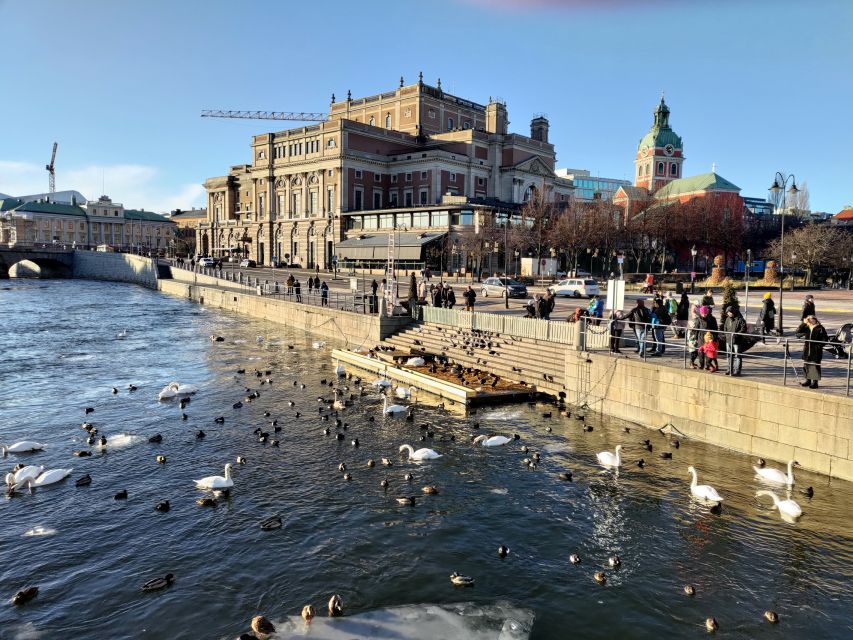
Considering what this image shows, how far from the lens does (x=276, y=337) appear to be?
36906 mm

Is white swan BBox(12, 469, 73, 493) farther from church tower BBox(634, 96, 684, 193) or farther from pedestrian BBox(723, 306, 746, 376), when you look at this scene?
church tower BBox(634, 96, 684, 193)

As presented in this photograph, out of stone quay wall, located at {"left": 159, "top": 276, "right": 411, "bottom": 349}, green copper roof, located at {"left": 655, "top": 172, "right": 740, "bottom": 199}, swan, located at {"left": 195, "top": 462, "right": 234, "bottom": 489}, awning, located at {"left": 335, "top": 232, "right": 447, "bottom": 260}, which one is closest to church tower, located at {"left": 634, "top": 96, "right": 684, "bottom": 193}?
green copper roof, located at {"left": 655, "top": 172, "right": 740, "bottom": 199}

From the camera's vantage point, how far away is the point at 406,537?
36.6ft

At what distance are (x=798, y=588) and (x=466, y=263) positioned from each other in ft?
195

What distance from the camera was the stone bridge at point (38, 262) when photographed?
91.0 meters

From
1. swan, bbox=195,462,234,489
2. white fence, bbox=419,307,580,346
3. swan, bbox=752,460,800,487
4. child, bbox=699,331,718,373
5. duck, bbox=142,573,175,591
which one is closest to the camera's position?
duck, bbox=142,573,175,591

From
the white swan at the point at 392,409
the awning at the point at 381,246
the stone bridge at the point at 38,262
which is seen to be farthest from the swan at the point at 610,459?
the stone bridge at the point at 38,262

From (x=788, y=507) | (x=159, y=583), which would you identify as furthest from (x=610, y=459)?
(x=159, y=583)

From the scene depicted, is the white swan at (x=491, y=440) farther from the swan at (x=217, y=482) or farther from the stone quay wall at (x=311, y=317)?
the stone quay wall at (x=311, y=317)

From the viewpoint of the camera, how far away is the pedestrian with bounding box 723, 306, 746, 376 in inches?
624

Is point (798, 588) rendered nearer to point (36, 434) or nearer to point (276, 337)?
point (36, 434)

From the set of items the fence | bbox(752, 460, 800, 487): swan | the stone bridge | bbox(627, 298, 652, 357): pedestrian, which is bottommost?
bbox(752, 460, 800, 487): swan

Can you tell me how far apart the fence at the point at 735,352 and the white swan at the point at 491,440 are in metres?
4.62

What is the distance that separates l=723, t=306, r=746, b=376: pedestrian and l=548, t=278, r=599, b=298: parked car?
23.9m
